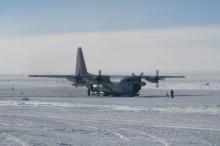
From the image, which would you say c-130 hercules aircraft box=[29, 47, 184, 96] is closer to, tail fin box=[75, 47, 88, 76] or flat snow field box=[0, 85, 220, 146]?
tail fin box=[75, 47, 88, 76]

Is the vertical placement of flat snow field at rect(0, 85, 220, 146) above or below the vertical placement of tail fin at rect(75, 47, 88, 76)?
below

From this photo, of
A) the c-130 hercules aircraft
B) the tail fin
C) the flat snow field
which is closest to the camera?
the flat snow field

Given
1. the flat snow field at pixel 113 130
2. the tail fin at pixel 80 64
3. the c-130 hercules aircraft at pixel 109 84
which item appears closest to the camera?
the flat snow field at pixel 113 130

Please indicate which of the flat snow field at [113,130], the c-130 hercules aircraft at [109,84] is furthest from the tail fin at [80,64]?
the flat snow field at [113,130]

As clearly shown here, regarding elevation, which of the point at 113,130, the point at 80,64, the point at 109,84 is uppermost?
the point at 80,64

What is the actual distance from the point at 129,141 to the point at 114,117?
838 centimetres

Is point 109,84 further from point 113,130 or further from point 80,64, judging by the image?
point 113,130

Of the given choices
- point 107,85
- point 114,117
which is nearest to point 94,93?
point 107,85

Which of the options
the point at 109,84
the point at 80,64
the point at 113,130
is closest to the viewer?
the point at 113,130

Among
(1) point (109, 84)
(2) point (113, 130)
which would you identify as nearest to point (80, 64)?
(1) point (109, 84)

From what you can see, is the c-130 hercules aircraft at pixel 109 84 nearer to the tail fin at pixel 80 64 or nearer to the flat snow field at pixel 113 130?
the tail fin at pixel 80 64

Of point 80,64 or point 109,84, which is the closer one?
point 109,84

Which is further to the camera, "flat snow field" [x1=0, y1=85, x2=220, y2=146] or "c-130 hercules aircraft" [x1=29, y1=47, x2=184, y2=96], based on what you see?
"c-130 hercules aircraft" [x1=29, y1=47, x2=184, y2=96]

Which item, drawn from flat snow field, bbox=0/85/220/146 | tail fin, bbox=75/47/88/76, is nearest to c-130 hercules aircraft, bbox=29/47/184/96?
tail fin, bbox=75/47/88/76
